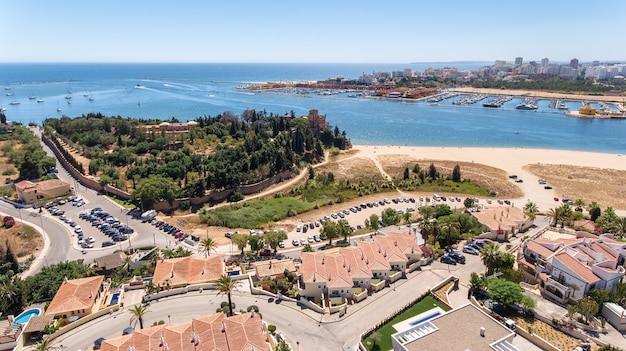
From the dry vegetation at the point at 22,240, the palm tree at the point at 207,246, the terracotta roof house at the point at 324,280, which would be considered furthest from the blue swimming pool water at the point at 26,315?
the terracotta roof house at the point at 324,280

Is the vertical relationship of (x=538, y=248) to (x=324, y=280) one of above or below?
above

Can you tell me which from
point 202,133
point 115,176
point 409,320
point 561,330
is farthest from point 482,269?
point 202,133

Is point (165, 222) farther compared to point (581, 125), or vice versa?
point (581, 125)

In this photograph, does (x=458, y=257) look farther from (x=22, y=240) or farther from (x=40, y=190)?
(x=40, y=190)

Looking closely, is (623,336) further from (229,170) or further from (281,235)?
(229,170)

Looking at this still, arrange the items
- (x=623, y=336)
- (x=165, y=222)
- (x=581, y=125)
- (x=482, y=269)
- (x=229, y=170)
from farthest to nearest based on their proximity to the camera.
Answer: (x=581, y=125)
(x=229, y=170)
(x=165, y=222)
(x=482, y=269)
(x=623, y=336)

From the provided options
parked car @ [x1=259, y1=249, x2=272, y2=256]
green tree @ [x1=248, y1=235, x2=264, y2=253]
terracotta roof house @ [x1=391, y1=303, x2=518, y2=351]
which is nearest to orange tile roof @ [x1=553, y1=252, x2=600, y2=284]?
terracotta roof house @ [x1=391, y1=303, x2=518, y2=351]

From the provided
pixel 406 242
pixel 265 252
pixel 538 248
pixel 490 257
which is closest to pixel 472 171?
pixel 538 248
